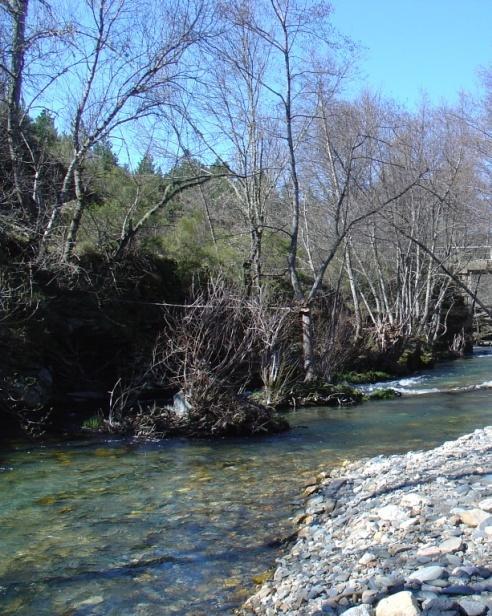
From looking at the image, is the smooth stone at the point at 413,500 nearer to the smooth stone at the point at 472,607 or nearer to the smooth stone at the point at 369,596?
the smooth stone at the point at 369,596

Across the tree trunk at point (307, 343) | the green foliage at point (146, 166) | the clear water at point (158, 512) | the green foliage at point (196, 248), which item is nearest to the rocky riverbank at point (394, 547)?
the clear water at point (158, 512)

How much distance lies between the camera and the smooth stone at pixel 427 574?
3.78m

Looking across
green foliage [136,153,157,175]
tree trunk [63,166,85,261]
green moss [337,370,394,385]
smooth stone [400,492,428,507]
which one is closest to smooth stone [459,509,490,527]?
smooth stone [400,492,428,507]

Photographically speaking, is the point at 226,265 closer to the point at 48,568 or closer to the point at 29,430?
the point at 29,430

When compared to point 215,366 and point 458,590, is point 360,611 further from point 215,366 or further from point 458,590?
point 215,366

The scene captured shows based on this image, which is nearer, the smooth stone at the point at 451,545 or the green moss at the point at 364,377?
the smooth stone at the point at 451,545

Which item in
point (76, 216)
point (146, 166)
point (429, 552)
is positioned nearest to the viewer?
point (429, 552)

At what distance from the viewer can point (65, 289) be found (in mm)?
13859

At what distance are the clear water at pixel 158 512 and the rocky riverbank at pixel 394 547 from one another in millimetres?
385

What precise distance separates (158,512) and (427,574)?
356 centimetres

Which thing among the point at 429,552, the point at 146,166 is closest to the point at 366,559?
the point at 429,552

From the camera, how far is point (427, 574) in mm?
3832

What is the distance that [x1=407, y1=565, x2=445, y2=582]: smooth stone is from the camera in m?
3.78

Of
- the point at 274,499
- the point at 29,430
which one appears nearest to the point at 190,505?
the point at 274,499
